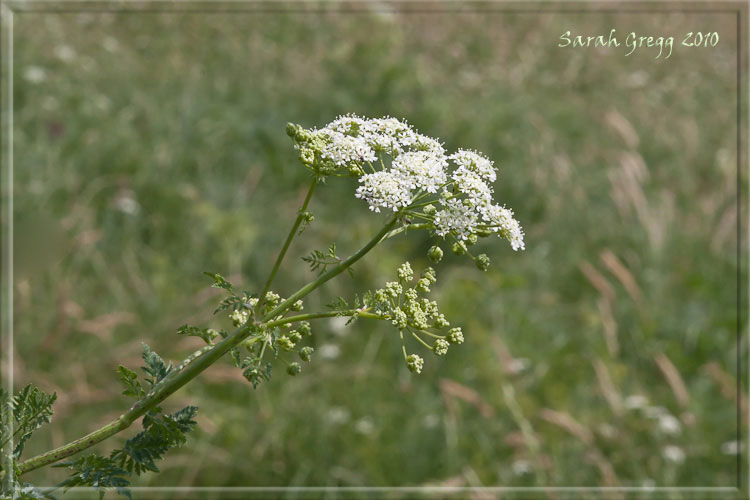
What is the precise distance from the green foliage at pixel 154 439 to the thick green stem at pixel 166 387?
0.11 meters

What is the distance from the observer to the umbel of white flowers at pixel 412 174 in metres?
1.53

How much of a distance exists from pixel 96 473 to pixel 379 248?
5.51 metres

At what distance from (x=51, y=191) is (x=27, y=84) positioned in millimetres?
2076

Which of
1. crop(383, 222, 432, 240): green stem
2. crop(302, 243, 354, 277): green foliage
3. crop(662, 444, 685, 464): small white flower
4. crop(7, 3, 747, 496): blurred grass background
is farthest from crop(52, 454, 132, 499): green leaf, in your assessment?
crop(662, 444, 685, 464): small white flower

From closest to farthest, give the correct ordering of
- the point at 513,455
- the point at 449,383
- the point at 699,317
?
the point at 449,383
the point at 513,455
the point at 699,317

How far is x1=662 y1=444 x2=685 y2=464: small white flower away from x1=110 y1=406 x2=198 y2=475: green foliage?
4.53m

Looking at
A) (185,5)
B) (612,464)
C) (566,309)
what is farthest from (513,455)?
(185,5)

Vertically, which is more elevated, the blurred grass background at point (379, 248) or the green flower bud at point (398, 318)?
the blurred grass background at point (379, 248)

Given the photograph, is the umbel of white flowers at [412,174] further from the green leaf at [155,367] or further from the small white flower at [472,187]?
the green leaf at [155,367]

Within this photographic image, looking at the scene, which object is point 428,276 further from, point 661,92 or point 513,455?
point 661,92

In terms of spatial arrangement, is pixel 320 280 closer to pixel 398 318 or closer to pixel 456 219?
pixel 398 318

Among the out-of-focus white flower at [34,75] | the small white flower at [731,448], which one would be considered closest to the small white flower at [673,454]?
the small white flower at [731,448]

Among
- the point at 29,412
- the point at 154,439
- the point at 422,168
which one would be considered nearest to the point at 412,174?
the point at 422,168

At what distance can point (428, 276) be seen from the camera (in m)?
1.66
